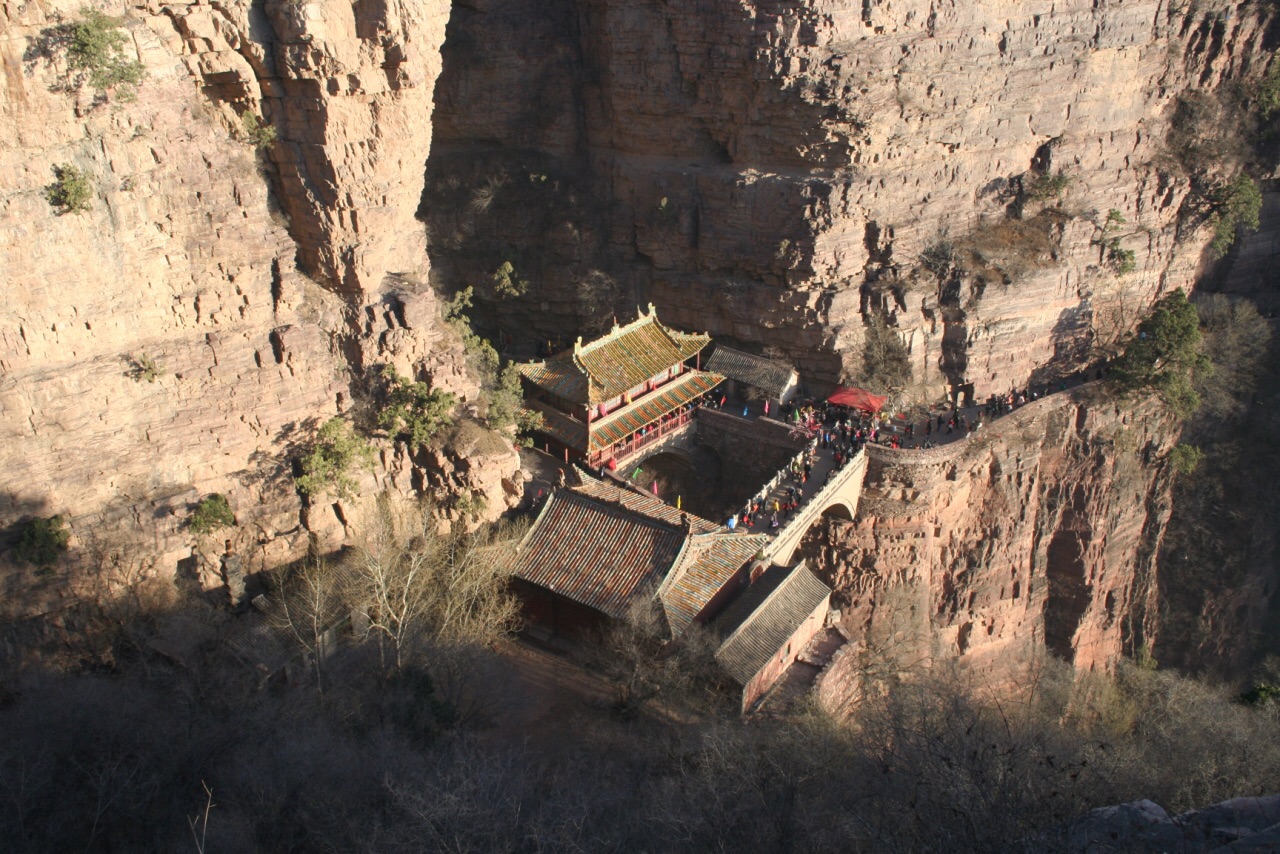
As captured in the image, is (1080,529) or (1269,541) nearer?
(1080,529)

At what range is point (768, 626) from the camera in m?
23.7

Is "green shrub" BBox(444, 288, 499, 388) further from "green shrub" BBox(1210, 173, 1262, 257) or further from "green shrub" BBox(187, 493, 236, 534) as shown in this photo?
"green shrub" BBox(1210, 173, 1262, 257)

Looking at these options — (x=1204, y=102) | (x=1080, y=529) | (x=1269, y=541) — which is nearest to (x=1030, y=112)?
(x=1204, y=102)

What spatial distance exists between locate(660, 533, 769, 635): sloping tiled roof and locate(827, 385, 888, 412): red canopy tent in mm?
7450

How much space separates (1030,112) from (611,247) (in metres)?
13.9

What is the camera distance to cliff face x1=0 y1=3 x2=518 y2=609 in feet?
64.6

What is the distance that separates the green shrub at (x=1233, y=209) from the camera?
117ft

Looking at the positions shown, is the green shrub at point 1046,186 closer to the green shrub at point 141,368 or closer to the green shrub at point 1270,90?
the green shrub at point 1270,90

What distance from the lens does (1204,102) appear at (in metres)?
35.7

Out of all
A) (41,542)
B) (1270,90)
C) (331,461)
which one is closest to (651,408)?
(331,461)

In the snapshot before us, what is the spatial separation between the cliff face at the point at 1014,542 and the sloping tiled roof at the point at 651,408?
5.54 meters

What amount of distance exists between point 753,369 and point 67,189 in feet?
64.5

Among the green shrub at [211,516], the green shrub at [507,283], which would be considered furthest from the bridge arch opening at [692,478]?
the green shrub at [211,516]

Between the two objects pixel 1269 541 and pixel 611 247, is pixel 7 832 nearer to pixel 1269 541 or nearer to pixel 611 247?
pixel 611 247
